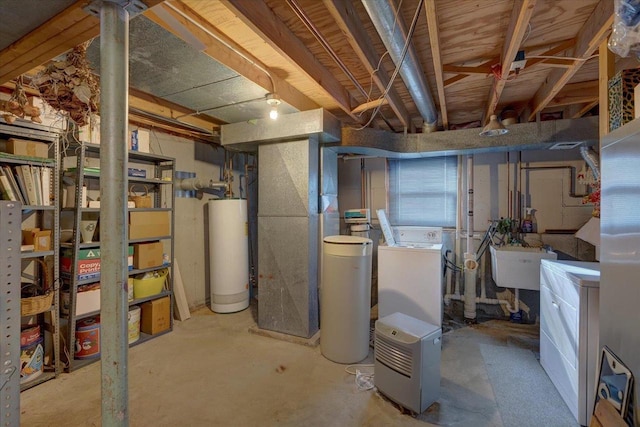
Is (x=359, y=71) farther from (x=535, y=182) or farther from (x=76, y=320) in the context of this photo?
(x=76, y=320)

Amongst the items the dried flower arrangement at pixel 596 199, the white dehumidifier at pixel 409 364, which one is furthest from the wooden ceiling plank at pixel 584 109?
the white dehumidifier at pixel 409 364

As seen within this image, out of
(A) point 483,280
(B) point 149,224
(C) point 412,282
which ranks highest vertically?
(B) point 149,224

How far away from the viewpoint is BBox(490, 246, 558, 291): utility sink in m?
2.93

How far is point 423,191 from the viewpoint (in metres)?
3.84

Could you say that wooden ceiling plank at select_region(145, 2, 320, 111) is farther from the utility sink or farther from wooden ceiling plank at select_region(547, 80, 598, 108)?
the utility sink

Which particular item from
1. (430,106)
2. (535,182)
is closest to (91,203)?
(430,106)

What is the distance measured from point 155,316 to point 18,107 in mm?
2075

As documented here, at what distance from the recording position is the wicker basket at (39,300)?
6.61 ft

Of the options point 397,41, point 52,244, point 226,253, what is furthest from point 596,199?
point 52,244

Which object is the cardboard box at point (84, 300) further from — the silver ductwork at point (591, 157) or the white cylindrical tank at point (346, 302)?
the silver ductwork at point (591, 157)

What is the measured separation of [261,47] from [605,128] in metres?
2.04

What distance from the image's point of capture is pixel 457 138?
307 cm

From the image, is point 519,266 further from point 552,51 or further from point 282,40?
point 282,40

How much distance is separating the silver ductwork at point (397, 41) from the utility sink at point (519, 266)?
1850 millimetres
